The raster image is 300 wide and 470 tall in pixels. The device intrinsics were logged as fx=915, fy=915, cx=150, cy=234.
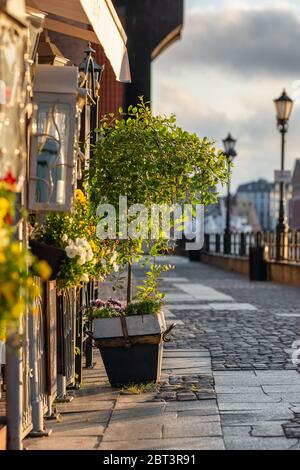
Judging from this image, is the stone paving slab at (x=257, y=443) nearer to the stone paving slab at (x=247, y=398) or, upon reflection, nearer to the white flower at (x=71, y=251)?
the stone paving slab at (x=247, y=398)

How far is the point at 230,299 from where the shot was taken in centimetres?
1844

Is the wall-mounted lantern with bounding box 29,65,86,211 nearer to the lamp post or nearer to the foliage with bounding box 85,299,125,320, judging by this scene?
the foliage with bounding box 85,299,125,320

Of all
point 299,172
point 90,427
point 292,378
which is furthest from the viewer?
point 299,172

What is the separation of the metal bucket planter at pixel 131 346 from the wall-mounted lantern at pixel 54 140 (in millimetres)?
2238

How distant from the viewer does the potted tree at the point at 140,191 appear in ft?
24.0

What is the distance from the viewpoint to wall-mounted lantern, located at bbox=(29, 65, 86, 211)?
533cm

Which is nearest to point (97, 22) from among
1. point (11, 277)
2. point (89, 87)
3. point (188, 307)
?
point (89, 87)

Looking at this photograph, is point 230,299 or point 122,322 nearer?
point 122,322

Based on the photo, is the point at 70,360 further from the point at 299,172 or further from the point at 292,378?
the point at 299,172

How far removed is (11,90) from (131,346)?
3.69m

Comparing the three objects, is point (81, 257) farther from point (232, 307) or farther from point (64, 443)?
point (232, 307)

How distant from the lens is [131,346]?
7.58m
